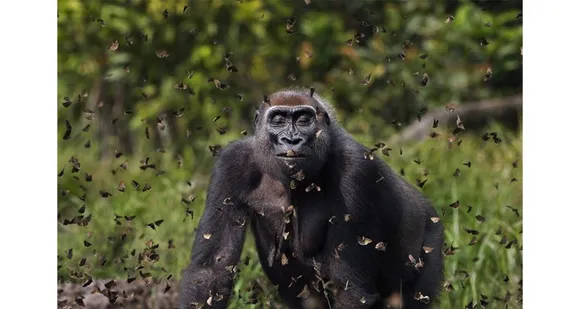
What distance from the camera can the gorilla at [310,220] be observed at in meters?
5.15

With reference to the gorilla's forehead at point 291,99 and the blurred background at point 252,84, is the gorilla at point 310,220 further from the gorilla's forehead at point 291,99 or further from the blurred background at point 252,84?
the blurred background at point 252,84

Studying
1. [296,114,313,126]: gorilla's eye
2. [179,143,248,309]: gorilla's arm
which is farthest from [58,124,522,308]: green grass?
[296,114,313,126]: gorilla's eye

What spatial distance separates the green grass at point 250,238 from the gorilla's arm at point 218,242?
0.83m

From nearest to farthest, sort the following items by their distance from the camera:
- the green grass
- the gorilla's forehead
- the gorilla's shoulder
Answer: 1. the gorilla's forehead
2. the gorilla's shoulder
3. the green grass

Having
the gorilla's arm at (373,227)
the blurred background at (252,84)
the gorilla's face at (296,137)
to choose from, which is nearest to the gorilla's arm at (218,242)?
the gorilla's face at (296,137)

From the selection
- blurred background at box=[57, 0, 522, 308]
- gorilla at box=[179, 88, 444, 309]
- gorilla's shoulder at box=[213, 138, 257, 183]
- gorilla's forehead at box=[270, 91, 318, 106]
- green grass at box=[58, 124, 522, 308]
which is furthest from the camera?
blurred background at box=[57, 0, 522, 308]

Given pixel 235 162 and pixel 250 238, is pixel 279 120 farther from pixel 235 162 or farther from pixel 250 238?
pixel 250 238

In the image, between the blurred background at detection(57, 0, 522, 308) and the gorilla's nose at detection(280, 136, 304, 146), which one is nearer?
the gorilla's nose at detection(280, 136, 304, 146)

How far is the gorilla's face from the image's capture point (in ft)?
16.6

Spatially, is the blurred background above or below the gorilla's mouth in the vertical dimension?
below

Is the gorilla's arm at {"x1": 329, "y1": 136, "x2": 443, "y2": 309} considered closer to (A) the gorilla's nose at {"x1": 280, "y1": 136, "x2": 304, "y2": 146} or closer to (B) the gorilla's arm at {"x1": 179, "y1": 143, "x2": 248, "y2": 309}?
(A) the gorilla's nose at {"x1": 280, "y1": 136, "x2": 304, "y2": 146}

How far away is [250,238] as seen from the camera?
7410 mm

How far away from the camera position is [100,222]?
802cm

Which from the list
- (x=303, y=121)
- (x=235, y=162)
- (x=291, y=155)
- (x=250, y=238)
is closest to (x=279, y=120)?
(x=303, y=121)
